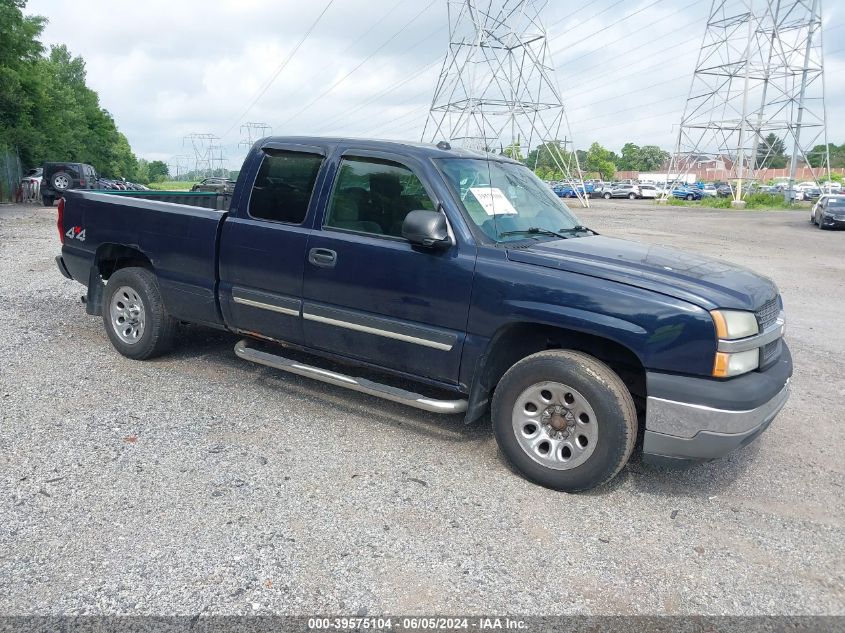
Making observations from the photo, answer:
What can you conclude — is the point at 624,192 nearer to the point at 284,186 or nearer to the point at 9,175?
the point at 9,175

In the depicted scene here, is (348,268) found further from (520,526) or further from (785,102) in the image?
(785,102)

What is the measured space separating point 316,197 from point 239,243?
722 mm

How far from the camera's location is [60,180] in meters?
28.0

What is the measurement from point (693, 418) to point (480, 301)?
132cm

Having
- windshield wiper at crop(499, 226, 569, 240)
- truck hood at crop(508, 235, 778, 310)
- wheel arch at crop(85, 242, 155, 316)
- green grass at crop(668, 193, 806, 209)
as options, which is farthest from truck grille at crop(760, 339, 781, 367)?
green grass at crop(668, 193, 806, 209)

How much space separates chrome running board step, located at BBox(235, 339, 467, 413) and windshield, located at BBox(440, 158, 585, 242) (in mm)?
1078

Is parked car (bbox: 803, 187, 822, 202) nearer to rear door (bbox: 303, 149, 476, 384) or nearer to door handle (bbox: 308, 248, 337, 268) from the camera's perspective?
rear door (bbox: 303, 149, 476, 384)

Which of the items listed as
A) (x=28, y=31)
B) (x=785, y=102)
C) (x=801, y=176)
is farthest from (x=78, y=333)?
(x=801, y=176)

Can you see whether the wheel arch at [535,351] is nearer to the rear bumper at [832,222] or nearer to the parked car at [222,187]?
the parked car at [222,187]

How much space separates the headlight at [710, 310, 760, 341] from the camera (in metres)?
3.51

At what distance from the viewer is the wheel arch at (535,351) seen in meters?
3.99

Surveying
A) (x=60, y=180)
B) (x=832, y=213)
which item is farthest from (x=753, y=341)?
(x=60, y=180)

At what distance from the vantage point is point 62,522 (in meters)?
3.44

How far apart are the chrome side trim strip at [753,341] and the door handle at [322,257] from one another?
8.04 ft
